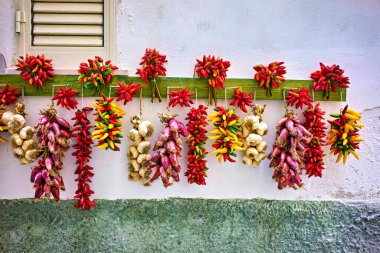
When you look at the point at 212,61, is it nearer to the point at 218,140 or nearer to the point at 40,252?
the point at 218,140

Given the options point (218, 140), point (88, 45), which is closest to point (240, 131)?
point (218, 140)

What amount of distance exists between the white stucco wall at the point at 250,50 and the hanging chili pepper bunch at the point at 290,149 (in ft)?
0.78

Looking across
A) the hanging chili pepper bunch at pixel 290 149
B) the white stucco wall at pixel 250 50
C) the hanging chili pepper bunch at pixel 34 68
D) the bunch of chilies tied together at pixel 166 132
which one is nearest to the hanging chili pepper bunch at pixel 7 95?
the bunch of chilies tied together at pixel 166 132

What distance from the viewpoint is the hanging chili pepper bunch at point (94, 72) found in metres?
2.07

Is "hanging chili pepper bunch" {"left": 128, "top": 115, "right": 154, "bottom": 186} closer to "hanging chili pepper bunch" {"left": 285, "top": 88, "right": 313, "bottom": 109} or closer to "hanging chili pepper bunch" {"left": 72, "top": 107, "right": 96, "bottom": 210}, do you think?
"hanging chili pepper bunch" {"left": 72, "top": 107, "right": 96, "bottom": 210}

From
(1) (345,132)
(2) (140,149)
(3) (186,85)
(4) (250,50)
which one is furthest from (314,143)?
(2) (140,149)

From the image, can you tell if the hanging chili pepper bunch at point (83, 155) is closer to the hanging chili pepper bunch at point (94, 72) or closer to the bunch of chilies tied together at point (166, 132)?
the bunch of chilies tied together at point (166, 132)

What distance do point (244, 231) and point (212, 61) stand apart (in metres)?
1.22

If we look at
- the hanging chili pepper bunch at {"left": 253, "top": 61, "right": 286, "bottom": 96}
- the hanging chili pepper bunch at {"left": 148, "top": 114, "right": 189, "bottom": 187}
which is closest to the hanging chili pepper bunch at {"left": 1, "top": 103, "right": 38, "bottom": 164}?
the hanging chili pepper bunch at {"left": 148, "top": 114, "right": 189, "bottom": 187}

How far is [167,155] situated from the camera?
2031 mm

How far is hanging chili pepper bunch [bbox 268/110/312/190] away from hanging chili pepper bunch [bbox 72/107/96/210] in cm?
120

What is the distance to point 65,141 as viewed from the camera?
204 cm

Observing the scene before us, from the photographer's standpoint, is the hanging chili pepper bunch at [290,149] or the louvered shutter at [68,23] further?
the louvered shutter at [68,23]

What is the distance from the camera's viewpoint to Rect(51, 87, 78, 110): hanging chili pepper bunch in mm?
2043
